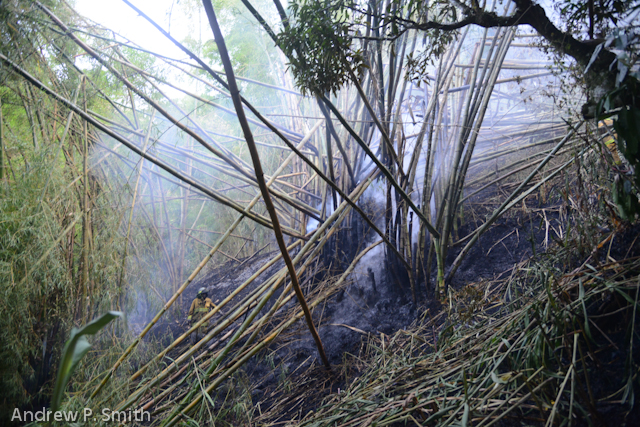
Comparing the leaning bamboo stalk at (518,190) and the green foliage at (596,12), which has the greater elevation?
the green foliage at (596,12)

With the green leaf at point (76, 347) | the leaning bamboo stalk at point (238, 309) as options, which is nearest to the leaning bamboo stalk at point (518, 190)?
the leaning bamboo stalk at point (238, 309)

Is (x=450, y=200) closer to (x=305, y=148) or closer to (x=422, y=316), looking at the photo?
(x=422, y=316)

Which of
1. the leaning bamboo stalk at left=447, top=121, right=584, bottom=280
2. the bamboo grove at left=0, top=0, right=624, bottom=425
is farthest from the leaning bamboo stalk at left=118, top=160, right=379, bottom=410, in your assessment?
the leaning bamboo stalk at left=447, top=121, right=584, bottom=280

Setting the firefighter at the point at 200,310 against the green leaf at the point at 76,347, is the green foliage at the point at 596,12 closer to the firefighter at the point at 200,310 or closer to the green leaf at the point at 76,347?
the green leaf at the point at 76,347

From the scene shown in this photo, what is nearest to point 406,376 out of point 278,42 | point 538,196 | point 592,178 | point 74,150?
point 592,178

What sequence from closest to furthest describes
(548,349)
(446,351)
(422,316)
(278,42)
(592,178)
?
(548,349)
(592,178)
(278,42)
(446,351)
(422,316)

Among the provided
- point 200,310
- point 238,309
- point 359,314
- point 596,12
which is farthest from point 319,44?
point 200,310

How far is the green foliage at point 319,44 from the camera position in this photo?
1235 millimetres

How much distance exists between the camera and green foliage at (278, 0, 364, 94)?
4.05 ft

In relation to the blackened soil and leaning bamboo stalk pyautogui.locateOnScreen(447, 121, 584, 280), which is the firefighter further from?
leaning bamboo stalk pyautogui.locateOnScreen(447, 121, 584, 280)

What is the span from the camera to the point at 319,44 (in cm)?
126

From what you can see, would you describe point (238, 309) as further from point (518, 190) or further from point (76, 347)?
point (76, 347)

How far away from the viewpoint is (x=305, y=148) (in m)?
3.51

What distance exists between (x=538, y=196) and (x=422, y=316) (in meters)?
1.08
